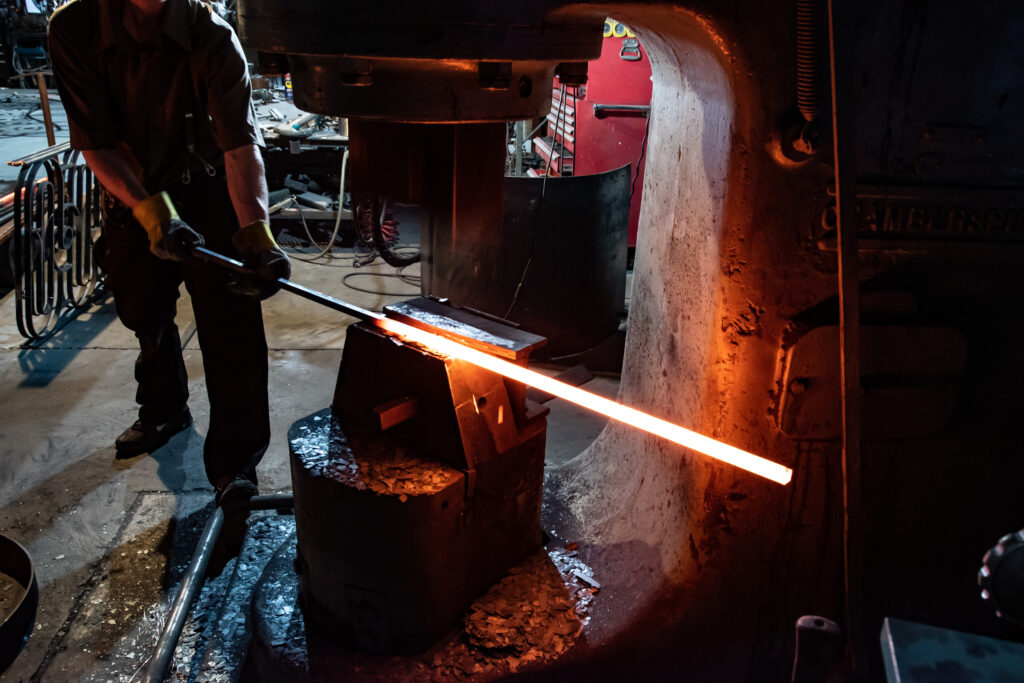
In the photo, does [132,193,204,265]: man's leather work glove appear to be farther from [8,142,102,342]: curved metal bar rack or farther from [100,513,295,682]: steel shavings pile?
[8,142,102,342]: curved metal bar rack

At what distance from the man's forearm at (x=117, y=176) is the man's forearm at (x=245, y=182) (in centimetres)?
26

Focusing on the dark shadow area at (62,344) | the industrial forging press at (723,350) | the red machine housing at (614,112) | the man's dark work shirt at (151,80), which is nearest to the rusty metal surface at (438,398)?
the industrial forging press at (723,350)

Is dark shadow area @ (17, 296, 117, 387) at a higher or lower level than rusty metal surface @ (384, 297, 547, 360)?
lower

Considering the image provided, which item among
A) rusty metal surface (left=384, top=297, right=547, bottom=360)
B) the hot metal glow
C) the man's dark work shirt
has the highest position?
the man's dark work shirt

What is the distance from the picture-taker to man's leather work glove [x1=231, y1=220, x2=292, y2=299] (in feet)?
6.30

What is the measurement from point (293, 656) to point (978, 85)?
178 centimetres

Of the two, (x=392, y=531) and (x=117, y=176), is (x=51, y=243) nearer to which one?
(x=117, y=176)

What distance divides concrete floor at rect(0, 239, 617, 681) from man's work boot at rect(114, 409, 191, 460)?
0.04 metres

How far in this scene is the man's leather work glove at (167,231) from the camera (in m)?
2.02

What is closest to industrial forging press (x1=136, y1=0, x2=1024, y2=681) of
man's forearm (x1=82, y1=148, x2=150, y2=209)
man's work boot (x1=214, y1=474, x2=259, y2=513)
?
man's work boot (x1=214, y1=474, x2=259, y2=513)

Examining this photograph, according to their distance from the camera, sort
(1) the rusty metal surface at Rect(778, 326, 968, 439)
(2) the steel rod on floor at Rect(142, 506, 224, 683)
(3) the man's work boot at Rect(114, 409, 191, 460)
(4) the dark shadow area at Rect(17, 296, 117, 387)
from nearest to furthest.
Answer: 1. (1) the rusty metal surface at Rect(778, 326, 968, 439)
2. (2) the steel rod on floor at Rect(142, 506, 224, 683)
3. (3) the man's work boot at Rect(114, 409, 191, 460)
4. (4) the dark shadow area at Rect(17, 296, 117, 387)

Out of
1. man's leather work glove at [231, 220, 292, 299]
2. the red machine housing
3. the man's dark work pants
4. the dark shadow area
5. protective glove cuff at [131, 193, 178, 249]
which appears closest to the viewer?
man's leather work glove at [231, 220, 292, 299]

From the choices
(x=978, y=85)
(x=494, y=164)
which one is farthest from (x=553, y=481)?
(x=978, y=85)

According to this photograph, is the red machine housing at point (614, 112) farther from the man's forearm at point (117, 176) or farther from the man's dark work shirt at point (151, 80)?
the man's forearm at point (117, 176)
